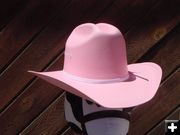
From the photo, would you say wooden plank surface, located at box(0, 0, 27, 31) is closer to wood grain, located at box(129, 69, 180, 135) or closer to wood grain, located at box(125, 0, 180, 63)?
wood grain, located at box(125, 0, 180, 63)

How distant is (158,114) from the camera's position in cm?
304

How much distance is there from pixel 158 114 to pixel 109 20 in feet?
2.09

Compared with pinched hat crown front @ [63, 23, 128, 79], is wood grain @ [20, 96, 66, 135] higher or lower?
lower

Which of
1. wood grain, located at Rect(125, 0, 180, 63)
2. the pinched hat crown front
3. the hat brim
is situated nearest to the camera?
the hat brim

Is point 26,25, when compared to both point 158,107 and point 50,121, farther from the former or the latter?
point 158,107

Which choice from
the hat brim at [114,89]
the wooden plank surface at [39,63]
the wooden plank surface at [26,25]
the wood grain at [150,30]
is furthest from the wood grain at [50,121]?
the hat brim at [114,89]

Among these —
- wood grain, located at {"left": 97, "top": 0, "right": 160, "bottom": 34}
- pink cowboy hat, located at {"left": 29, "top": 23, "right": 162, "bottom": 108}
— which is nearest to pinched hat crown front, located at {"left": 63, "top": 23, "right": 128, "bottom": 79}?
pink cowboy hat, located at {"left": 29, "top": 23, "right": 162, "bottom": 108}

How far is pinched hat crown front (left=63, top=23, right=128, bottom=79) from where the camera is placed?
1.97m

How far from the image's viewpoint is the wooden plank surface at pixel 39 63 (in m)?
2.95

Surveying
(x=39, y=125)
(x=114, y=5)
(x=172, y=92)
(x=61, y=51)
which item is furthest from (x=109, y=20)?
(x=39, y=125)

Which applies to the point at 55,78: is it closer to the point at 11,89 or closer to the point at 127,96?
the point at 127,96

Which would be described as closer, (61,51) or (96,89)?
(96,89)

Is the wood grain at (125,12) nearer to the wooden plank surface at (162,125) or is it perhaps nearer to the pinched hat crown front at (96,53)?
the wooden plank surface at (162,125)

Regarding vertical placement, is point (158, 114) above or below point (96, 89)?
below
